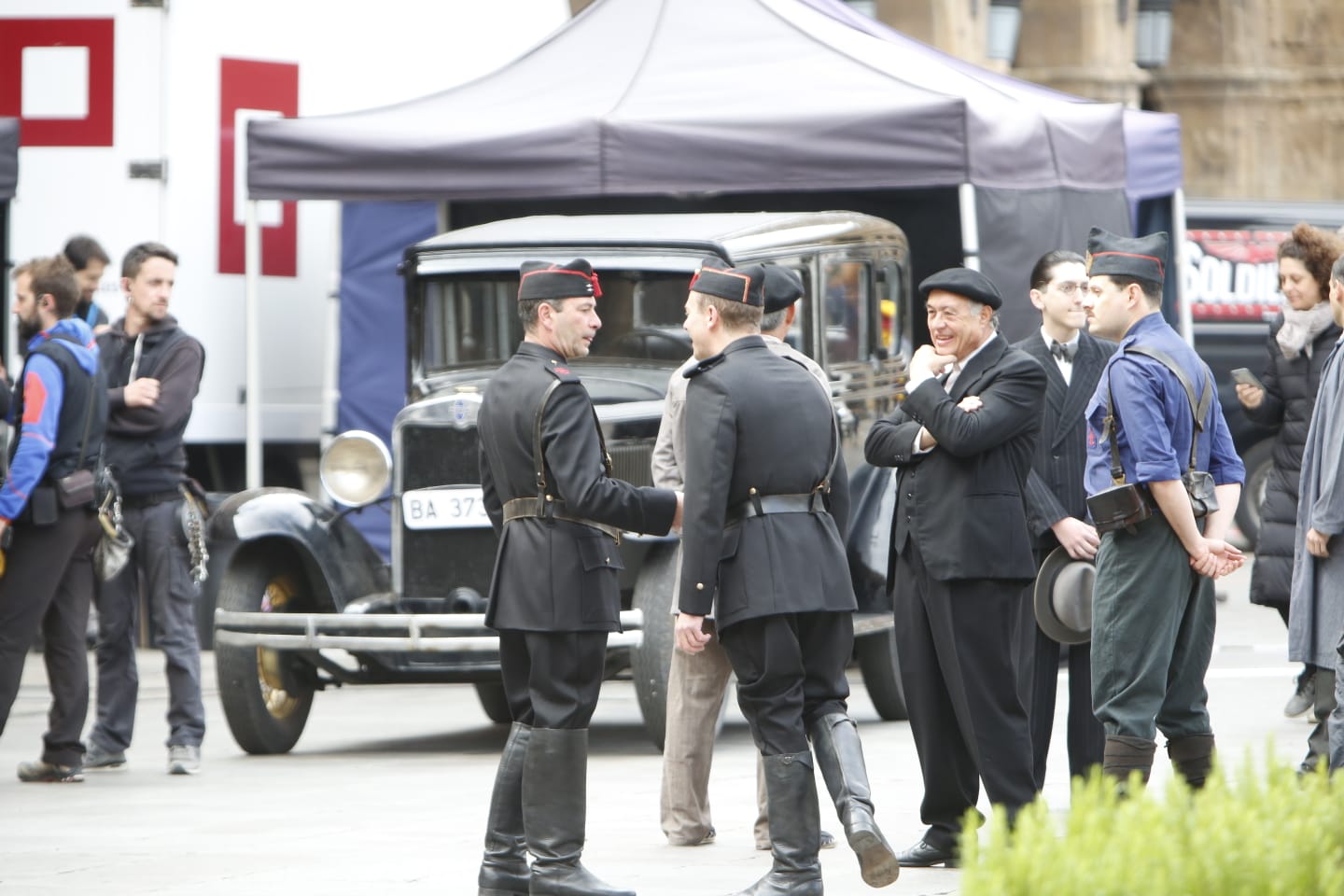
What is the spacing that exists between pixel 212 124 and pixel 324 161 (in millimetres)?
1237

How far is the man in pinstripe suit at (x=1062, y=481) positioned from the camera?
7.07m

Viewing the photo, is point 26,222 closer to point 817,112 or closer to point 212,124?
point 212,124

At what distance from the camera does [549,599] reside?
604 cm

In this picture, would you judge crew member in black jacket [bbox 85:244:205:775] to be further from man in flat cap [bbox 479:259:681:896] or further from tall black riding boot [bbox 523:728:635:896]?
tall black riding boot [bbox 523:728:635:896]

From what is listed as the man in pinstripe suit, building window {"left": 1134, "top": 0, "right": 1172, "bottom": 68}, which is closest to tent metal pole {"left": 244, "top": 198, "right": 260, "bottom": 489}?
the man in pinstripe suit

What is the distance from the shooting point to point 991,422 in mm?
6262

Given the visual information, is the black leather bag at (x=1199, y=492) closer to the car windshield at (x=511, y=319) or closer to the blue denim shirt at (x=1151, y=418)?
the blue denim shirt at (x=1151, y=418)

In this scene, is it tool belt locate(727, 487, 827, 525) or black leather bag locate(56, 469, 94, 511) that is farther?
black leather bag locate(56, 469, 94, 511)

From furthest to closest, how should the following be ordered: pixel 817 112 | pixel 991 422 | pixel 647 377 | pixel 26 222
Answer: pixel 26 222
pixel 817 112
pixel 647 377
pixel 991 422

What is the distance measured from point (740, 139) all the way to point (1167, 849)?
8.54 metres

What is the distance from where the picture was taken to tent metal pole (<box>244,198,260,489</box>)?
12.3 m

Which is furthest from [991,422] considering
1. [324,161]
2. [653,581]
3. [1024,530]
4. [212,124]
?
[212,124]

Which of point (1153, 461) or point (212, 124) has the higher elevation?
point (212, 124)

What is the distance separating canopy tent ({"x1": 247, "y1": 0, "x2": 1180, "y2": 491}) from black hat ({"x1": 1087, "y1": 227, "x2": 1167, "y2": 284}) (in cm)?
475
